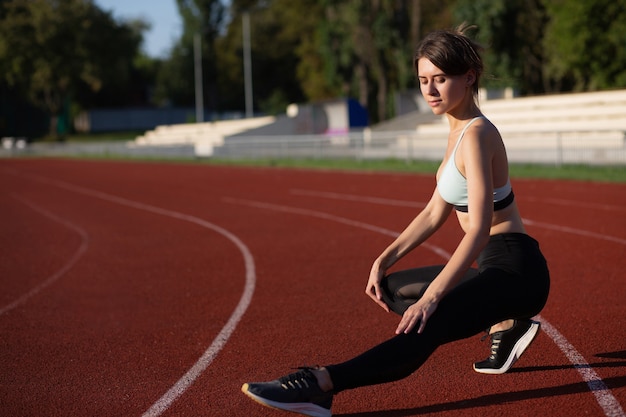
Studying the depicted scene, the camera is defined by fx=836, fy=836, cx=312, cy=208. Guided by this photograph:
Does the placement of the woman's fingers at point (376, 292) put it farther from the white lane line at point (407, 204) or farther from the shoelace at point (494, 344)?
the white lane line at point (407, 204)

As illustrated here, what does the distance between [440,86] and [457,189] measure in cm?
52

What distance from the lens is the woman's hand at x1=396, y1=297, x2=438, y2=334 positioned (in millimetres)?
3736

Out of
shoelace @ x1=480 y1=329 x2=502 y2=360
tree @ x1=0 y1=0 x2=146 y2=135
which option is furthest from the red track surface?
tree @ x1=0 y1=0 x2=146 y2=135

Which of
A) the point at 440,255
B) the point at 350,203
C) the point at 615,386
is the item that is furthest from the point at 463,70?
the point at 350,203

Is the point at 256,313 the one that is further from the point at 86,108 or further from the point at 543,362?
the point at 86,108

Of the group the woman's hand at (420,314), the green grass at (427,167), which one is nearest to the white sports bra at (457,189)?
the woman's hand at (420,314)

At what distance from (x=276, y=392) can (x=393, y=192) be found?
46.7ft

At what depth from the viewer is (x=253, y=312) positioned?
23.1 ft

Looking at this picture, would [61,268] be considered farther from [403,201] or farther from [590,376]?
[403,201]

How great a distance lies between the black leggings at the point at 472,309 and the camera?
3.80 metres

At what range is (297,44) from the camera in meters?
79.4

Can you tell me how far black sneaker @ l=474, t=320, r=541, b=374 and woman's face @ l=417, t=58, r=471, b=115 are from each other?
4.83ft

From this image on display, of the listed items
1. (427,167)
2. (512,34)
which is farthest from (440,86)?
(512,34)

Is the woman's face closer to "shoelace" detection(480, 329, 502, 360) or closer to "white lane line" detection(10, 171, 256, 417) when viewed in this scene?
"shoelace" detection(480, 329, 502, 360)
